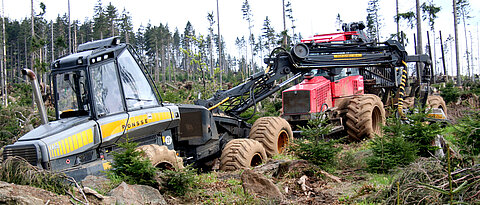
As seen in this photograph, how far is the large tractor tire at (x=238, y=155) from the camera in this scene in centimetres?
829

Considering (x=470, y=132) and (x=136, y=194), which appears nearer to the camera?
(x=136, y=194)

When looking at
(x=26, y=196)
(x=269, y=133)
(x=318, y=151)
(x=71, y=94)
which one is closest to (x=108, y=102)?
(x=71, y=94)

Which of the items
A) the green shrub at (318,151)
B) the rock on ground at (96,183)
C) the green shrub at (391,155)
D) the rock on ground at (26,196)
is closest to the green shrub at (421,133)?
the green shrub at (391,155)

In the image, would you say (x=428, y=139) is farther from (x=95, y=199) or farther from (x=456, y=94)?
(x=456, y=94)

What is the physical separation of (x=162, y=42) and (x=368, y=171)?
244 ft

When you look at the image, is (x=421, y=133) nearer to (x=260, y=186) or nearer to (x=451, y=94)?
(x=260, y=186)

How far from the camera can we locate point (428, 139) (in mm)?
7941

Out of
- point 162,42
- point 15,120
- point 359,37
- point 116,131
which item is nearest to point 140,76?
point 116,131

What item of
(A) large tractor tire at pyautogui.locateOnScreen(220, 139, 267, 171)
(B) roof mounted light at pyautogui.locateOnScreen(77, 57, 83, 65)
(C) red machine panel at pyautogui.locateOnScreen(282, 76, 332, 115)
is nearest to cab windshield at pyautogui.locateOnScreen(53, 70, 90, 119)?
(B) roof mounted light at pyautogui.locateOnScreen(77, 57, 83, 65)

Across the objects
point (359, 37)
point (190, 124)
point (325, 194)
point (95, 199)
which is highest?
point (359, 37)

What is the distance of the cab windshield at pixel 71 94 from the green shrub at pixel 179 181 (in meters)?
1.77

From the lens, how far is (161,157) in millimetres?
6473

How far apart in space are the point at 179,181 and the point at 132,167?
0.72 meters

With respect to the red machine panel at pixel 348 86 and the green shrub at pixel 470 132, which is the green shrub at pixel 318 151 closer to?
the green shrub at pixel 470 132
